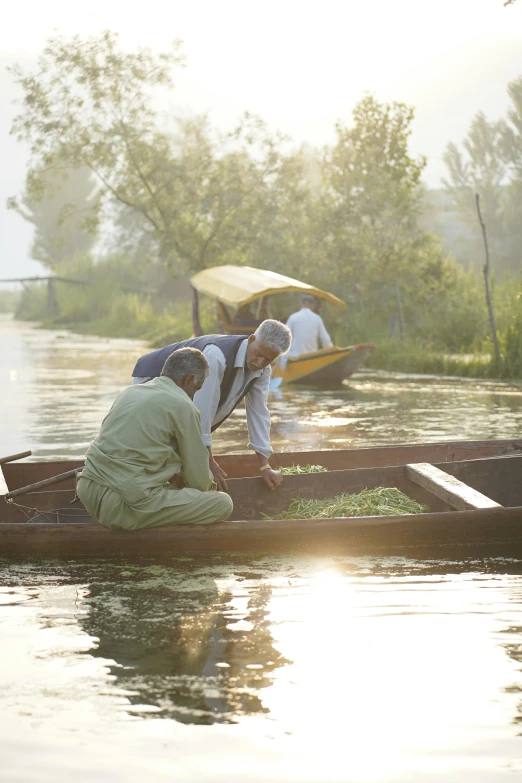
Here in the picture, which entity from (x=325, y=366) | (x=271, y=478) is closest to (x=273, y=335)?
(x=271, y=478)

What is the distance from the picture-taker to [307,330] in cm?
1769

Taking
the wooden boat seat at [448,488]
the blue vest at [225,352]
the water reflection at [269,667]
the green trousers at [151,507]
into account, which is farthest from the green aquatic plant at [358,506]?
the green trousers at [151,507]

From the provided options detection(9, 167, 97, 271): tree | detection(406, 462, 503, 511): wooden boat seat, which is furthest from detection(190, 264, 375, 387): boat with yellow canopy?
detection(9, 167, 97, 271): tree

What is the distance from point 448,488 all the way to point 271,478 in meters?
1.20

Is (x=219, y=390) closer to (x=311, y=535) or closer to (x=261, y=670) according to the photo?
(x=311, y=535)

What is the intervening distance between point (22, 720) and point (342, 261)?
21.1m

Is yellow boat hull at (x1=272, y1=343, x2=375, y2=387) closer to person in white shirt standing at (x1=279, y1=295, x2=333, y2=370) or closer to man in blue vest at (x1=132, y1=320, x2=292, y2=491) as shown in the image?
person in white shirt standing at (x1=279, y1=295, x2=333, y2=370)

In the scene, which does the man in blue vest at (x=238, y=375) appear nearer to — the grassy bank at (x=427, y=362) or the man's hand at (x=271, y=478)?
the man's hand at (x=271, y=478)

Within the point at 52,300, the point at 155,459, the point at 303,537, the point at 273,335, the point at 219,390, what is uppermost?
the point at 52,300

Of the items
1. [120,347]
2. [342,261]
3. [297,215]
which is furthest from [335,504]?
[120,347]

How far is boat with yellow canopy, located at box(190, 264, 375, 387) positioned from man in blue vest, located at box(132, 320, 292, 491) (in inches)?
423

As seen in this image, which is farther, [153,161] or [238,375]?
[153,161]

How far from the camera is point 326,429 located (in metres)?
13.1

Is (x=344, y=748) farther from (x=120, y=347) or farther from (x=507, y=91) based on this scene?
(x=507, y=91)
